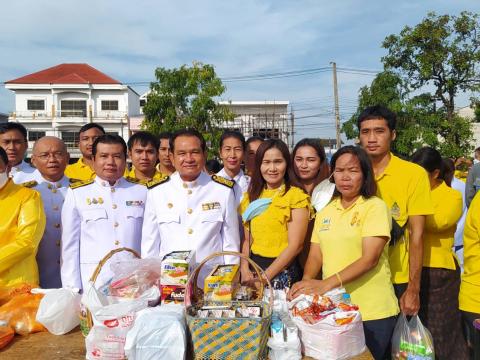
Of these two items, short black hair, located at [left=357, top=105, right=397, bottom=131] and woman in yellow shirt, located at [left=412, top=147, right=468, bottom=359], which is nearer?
short black hair, located at [left=357, top=105, right=397, bottom=131]

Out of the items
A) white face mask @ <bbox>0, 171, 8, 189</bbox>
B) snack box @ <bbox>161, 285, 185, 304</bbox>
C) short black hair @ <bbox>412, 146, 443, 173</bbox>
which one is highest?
short black hair @ <bbox>412, 146, 443, 173</bbox>

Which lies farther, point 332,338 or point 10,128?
point 10,128

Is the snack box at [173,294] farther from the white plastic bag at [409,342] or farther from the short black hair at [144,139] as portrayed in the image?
the short black hair at [144,139]

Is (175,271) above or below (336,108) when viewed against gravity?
below

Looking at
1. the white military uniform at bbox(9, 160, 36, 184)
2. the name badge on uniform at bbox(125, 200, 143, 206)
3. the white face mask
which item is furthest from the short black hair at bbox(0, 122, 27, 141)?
the name badge on uniform at bbox(125, 200, 143, 206)

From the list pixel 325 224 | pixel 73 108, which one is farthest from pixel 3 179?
pixel 73 108

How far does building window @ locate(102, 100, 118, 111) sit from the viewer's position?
3738 centimetres

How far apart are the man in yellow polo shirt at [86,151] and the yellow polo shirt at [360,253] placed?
111 inches

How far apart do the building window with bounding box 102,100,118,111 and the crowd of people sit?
3558cm

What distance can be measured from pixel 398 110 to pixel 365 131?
11187mm

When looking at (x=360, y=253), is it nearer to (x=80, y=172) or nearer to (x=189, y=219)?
(x=189, y=219)

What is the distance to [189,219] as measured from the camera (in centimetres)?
304

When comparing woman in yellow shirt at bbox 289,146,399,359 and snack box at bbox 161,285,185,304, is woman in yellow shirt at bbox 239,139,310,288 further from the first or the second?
snack box at bbox 161,285,185,304

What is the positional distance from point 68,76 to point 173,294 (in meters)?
40.5
